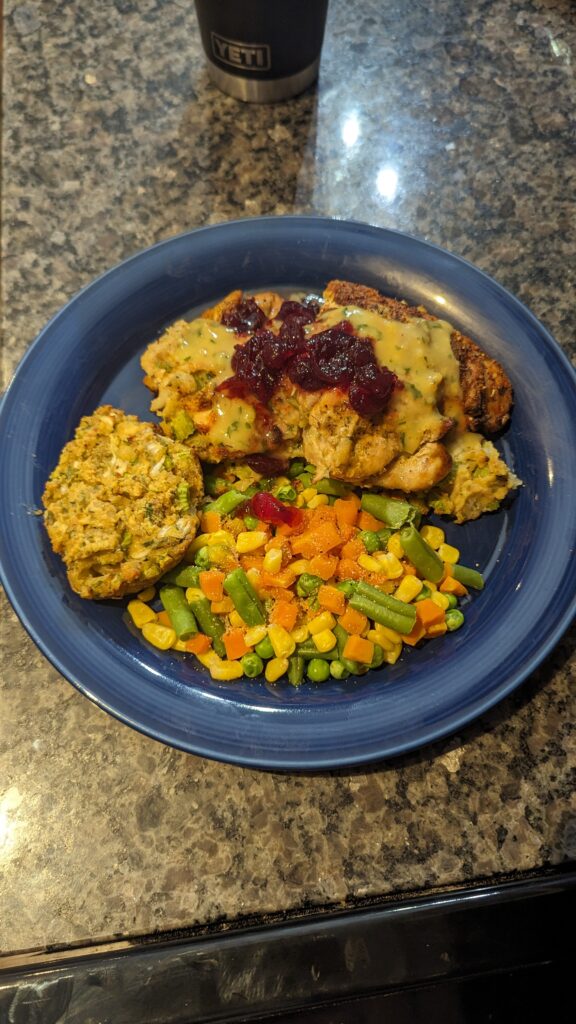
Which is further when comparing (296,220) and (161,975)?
(296,220)

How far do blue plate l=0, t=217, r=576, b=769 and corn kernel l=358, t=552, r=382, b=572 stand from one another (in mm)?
281

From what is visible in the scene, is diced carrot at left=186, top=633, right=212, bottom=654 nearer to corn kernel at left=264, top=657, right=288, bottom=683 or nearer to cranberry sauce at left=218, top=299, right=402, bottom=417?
corn kernel at left=264, top=657, right=288, bottom=683

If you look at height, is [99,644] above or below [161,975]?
above

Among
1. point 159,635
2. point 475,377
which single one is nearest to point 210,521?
point 159,635

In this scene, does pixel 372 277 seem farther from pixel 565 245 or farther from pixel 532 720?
pixel 532 720

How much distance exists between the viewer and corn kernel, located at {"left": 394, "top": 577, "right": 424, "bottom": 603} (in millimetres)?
2193

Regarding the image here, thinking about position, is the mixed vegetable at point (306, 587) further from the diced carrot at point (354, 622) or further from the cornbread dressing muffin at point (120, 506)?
the cornbread dressing muffin at point (120, 506)

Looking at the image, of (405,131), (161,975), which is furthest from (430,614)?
(405,131)

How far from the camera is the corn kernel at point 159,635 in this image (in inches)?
85.6

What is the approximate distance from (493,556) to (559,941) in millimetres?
1063

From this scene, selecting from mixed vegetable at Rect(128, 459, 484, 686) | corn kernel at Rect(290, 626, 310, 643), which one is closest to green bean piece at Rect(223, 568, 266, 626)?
mixed vegetable at Rect(128, 459, 484, 686)

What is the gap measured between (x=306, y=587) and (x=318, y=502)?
302mm

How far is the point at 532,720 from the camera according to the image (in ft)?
7.30

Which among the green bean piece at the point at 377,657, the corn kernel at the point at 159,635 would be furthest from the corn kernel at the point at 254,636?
the green bean piece at the point at 377,657
